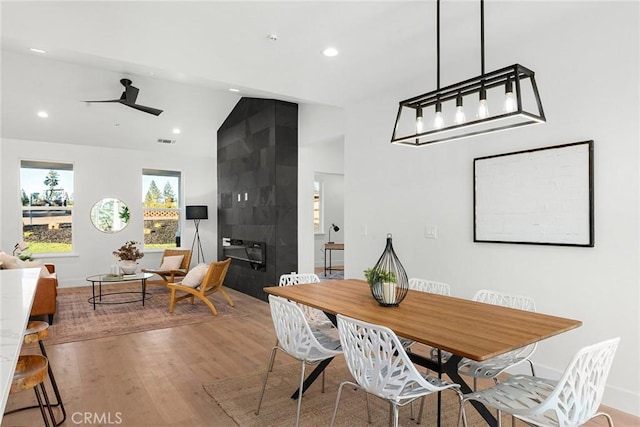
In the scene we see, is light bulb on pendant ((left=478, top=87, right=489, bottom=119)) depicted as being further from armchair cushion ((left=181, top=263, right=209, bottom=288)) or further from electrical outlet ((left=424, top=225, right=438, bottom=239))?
armchair cushion ((left=181, top=263, right=209, bottom=288))

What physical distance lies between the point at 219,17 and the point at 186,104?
412 cm

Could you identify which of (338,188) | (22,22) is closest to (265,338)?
(22,22)

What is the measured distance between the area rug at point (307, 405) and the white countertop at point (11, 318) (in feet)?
4.55

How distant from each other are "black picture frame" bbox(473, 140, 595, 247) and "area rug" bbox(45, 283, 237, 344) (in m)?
3.56

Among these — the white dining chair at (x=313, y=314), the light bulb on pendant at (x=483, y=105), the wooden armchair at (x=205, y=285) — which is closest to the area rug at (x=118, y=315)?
the wooden armchair at (x=205, y=285)

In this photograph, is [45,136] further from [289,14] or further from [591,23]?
[591,23]

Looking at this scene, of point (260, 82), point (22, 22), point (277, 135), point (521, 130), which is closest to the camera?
point (22, 22)

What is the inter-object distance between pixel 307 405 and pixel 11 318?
186cm

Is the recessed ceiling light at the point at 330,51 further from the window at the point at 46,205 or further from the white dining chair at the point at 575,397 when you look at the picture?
the window at the point at 46,205

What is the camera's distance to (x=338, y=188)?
10297 mm

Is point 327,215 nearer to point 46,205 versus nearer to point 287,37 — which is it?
point 46,205

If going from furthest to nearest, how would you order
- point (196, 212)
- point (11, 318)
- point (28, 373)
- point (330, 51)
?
point (196, 212), point (330, 51), point (28, 373), point (11, 318)

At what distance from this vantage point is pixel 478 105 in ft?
9.51

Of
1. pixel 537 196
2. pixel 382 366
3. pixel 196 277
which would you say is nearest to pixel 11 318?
pixel 382 366
